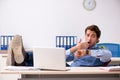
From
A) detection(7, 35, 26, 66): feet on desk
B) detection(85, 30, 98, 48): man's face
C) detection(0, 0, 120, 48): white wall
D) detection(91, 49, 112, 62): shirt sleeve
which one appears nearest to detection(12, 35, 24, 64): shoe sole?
detection(7, 35, 26, 66): feet on desk

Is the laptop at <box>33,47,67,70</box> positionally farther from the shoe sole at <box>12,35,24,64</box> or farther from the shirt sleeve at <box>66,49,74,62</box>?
the shoe sole at <box>12,35,24,64</box>

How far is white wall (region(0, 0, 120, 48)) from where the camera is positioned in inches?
212

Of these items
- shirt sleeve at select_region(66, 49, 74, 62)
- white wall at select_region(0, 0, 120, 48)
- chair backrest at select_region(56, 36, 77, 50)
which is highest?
white wall at select_region(0, 0, 120, 48)

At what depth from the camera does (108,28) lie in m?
5.59

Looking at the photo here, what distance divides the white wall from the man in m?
2.22

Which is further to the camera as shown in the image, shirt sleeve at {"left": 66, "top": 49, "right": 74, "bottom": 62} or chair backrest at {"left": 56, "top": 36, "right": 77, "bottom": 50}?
chair backrest at {"left": 56, "top": 36, "right": 77, "bottom": 50}

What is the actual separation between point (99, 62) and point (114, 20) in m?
2.78

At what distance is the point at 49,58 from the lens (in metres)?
2.42

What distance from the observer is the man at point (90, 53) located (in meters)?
2.98

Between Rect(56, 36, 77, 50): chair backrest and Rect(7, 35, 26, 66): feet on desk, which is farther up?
Rect(56, 36, 77, 50): chair backrest

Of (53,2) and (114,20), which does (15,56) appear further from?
(114,20)

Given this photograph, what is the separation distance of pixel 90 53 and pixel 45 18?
8.31 ft

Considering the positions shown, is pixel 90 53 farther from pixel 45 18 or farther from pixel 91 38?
pixel 45 18

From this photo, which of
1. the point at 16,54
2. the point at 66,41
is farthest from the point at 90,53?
the point at 66,41
